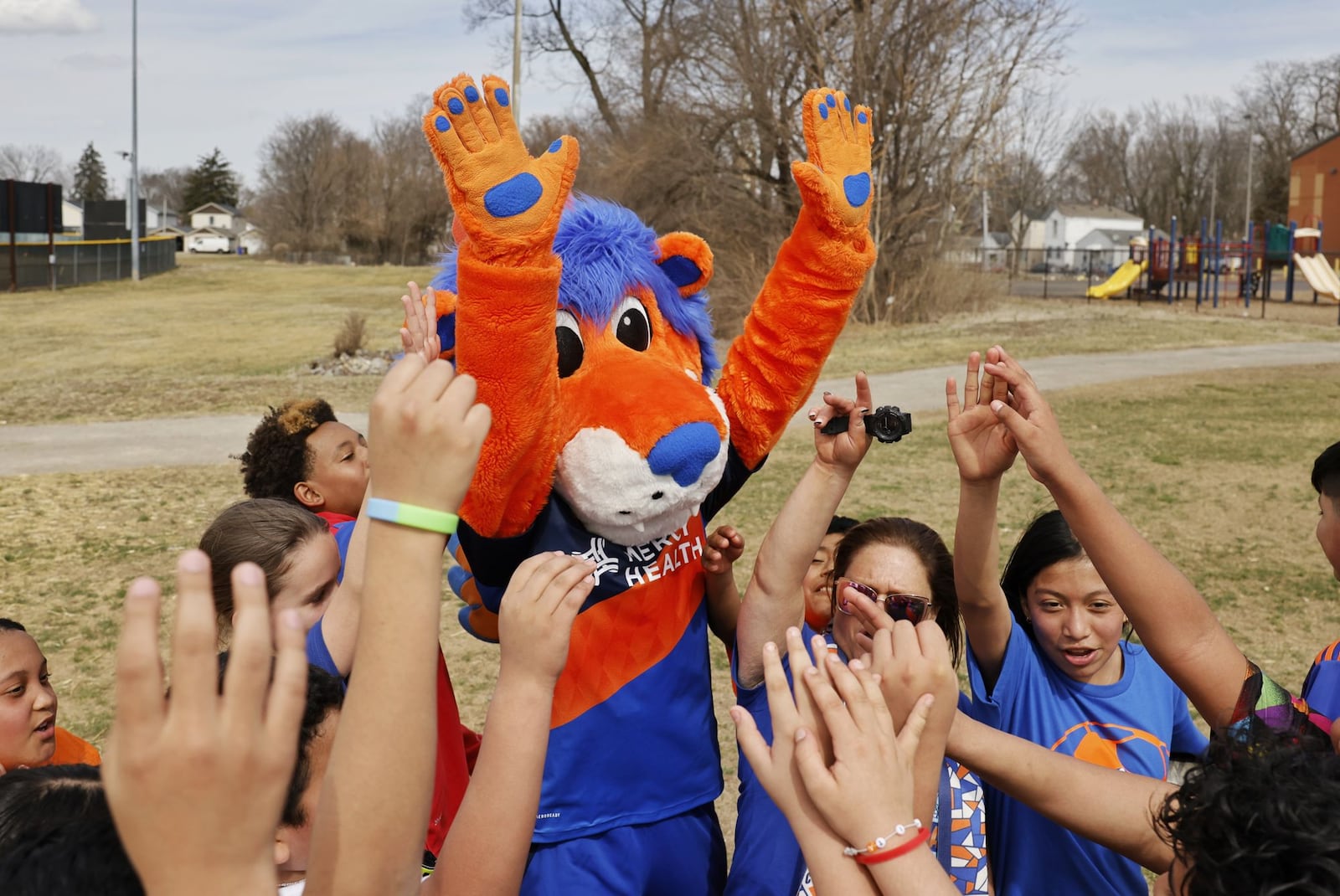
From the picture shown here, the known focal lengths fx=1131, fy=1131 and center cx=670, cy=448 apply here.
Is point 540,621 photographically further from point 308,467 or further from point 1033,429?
point 308,467

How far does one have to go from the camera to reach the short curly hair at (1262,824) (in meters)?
1.28

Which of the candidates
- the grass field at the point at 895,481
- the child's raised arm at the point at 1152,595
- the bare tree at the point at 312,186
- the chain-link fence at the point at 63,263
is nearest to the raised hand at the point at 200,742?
the child's raised arm at the point at 1152,595

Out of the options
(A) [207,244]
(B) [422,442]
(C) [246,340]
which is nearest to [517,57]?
(C) [246,340]

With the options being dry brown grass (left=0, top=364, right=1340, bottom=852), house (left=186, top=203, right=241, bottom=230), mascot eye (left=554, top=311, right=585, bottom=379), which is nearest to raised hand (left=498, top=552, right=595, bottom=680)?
mascot eye (left=554, top=311, right=585, bottom=379)

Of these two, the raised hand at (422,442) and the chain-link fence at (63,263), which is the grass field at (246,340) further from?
the raised hand at (422,442)

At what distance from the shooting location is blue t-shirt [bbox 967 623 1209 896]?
2.29 meters

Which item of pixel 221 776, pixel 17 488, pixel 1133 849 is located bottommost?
pixel 17 488

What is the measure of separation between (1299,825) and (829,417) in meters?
1.28

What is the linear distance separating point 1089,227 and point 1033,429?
8706 cm

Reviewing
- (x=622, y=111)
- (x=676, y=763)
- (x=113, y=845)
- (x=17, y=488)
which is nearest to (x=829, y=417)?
(x=676, y=763)

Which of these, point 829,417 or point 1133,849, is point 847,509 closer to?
point 829,417

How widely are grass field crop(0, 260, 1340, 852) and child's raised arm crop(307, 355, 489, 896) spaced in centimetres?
296

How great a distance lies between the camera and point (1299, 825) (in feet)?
4.27

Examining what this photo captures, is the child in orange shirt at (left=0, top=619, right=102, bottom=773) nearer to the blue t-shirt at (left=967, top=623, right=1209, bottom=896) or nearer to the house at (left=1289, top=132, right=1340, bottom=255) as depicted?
the blue t-shirt at (left=967, top=623, right=1209, bottom=896)
